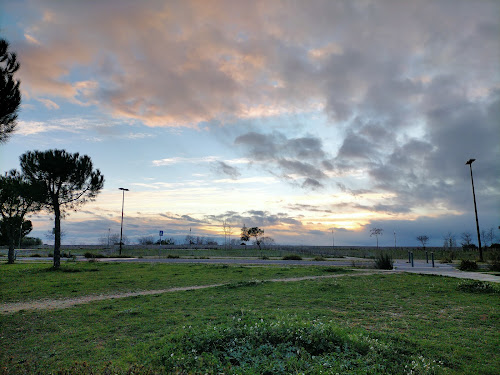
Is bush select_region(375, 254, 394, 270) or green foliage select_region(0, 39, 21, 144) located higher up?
green foliage select_region(0, 39, 21, 144)

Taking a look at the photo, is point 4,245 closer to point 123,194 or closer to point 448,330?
point 123,194

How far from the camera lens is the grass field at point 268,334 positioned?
5566 mm

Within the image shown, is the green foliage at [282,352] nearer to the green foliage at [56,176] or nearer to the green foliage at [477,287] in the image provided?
the green foliage at [477,287]

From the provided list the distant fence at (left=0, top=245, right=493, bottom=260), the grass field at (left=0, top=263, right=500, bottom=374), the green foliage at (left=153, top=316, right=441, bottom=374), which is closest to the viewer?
the green foliage at (left=153, top=316, right=441, bottom=374)

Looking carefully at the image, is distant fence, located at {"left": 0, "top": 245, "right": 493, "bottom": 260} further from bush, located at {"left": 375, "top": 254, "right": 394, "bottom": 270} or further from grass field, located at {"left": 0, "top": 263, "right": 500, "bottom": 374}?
grass field, located at {"left": 0, "top": 263, "right": 500, "bottom": 374}

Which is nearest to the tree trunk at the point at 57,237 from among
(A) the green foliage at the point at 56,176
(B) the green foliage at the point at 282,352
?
(A) the green foliage at the point at 56,176

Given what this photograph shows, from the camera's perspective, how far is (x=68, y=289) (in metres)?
15.9

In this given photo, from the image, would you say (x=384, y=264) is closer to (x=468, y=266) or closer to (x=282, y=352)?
(x=468, y=266)

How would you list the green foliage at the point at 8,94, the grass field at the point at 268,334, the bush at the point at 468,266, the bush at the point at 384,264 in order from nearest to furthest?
the grass field at the point at 268,334, the green foliage at the point at 8,94, the bush at the point at 468,266, the bush at the point at 384,264

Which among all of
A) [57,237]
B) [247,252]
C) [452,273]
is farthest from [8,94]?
[247,252]

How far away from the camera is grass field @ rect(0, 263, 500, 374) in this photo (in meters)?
5.57

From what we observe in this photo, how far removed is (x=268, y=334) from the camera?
674cm

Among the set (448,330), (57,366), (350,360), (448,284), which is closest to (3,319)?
(57,366)

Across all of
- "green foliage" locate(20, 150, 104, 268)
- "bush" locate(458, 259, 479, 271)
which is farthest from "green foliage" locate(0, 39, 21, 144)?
"bush" locate(458, 259, 479, 271)
